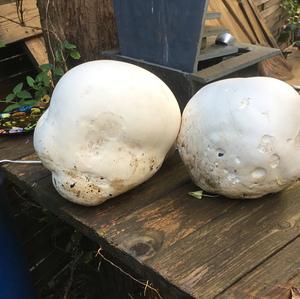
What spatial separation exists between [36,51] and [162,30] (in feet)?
4.04

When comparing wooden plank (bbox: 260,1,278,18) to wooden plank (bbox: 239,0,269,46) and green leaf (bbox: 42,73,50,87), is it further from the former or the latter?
green leaf (bbox: 42,73,50,87)

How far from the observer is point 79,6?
2080mm

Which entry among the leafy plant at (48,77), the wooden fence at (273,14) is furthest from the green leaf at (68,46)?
the wooden fence at (273,14)

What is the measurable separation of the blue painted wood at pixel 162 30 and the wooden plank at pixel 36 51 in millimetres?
921

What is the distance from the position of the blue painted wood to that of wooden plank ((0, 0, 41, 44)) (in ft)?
2.99

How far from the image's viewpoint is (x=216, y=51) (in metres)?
1.99

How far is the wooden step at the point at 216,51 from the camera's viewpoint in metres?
1.94

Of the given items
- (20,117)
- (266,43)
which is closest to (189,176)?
(20,117)

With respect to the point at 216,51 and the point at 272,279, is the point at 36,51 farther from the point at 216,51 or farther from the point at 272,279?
the point at 272,279

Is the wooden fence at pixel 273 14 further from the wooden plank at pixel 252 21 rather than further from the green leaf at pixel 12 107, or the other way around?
the green leaf at pixel 12 107

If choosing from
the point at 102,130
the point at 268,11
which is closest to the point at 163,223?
the point at 102,130

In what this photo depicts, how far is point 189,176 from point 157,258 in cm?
45

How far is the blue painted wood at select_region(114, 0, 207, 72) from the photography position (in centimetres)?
176

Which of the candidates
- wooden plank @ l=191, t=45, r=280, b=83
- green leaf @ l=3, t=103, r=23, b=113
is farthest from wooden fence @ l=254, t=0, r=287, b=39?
green leaf @ l=3, t=103, r=23, b=113
